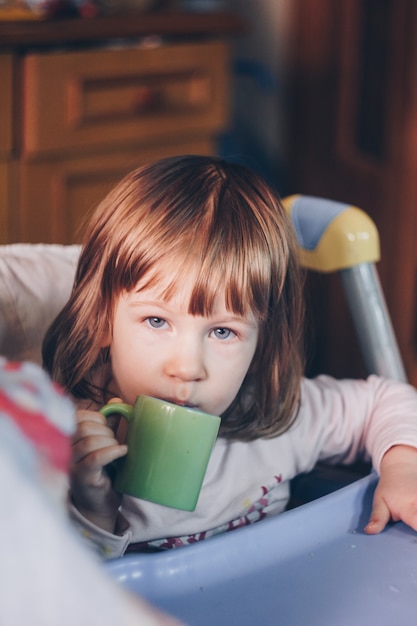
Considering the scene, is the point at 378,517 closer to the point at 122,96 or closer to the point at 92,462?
the point at 92,462

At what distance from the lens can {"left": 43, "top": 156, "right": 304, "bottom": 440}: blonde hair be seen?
0.77 metres

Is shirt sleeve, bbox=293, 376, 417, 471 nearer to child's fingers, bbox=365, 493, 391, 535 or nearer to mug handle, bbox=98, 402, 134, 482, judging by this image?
child's fingers, bbox=365, 493, 391, 535

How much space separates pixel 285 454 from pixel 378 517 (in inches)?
6.4

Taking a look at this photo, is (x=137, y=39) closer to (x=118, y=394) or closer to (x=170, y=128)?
(x=170, y=128)

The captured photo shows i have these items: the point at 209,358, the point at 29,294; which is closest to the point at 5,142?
the point at 29,294

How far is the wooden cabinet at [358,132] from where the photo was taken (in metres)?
1.93

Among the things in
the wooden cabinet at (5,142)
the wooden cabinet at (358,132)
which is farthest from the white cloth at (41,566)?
the wooden cabinet at (358,132)

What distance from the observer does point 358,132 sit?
6.90ft

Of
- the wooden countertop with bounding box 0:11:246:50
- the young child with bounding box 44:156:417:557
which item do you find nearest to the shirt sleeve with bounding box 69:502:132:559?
the young child with bounding box 44:156:417:557

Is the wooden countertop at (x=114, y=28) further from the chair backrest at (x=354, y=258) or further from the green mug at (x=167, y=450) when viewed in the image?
the green mug at (x=167, y=450)

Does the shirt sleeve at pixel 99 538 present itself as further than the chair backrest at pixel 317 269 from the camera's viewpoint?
No

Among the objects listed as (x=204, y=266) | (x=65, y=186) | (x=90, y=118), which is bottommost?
(x=65, y=186)

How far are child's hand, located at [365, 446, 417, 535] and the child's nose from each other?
18 centimetres

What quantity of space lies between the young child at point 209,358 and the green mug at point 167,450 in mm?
22
